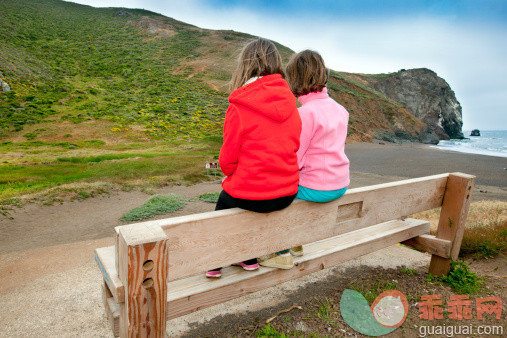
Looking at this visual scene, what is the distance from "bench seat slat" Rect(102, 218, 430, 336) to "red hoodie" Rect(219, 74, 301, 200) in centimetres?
55

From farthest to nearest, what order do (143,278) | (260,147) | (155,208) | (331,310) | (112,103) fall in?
(112,103), (155,208), (331,310), (260,147), (143,278)

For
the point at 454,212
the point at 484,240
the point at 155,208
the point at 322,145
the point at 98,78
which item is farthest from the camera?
the point at 98,78

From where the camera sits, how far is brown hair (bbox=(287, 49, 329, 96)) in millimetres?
2367

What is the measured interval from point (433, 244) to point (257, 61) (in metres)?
2.60

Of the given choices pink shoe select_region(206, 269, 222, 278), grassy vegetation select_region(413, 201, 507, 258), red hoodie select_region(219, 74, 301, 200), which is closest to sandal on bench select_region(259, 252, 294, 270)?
pink shoe select_region(206, 269, 222, 278)

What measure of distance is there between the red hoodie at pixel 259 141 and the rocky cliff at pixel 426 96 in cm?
6560

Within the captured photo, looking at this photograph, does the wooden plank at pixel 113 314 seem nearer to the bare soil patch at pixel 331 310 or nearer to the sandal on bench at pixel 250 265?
the sandal on bench at pixel 250 265

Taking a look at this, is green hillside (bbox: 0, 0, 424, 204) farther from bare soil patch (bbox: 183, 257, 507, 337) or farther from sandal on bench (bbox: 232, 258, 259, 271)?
bare soil patch (bbox: 183, 257, 507, 337)

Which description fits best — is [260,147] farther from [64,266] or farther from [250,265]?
[64,266]

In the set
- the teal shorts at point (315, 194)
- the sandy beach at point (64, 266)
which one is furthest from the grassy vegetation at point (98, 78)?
the teal shorts at point (315, 194)

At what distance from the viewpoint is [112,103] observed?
22.9 m

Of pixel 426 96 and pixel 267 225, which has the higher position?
pixel 426 96

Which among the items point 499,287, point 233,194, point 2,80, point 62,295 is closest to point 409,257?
point 499,287

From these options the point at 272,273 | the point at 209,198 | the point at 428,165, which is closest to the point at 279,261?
the point at 272,273
